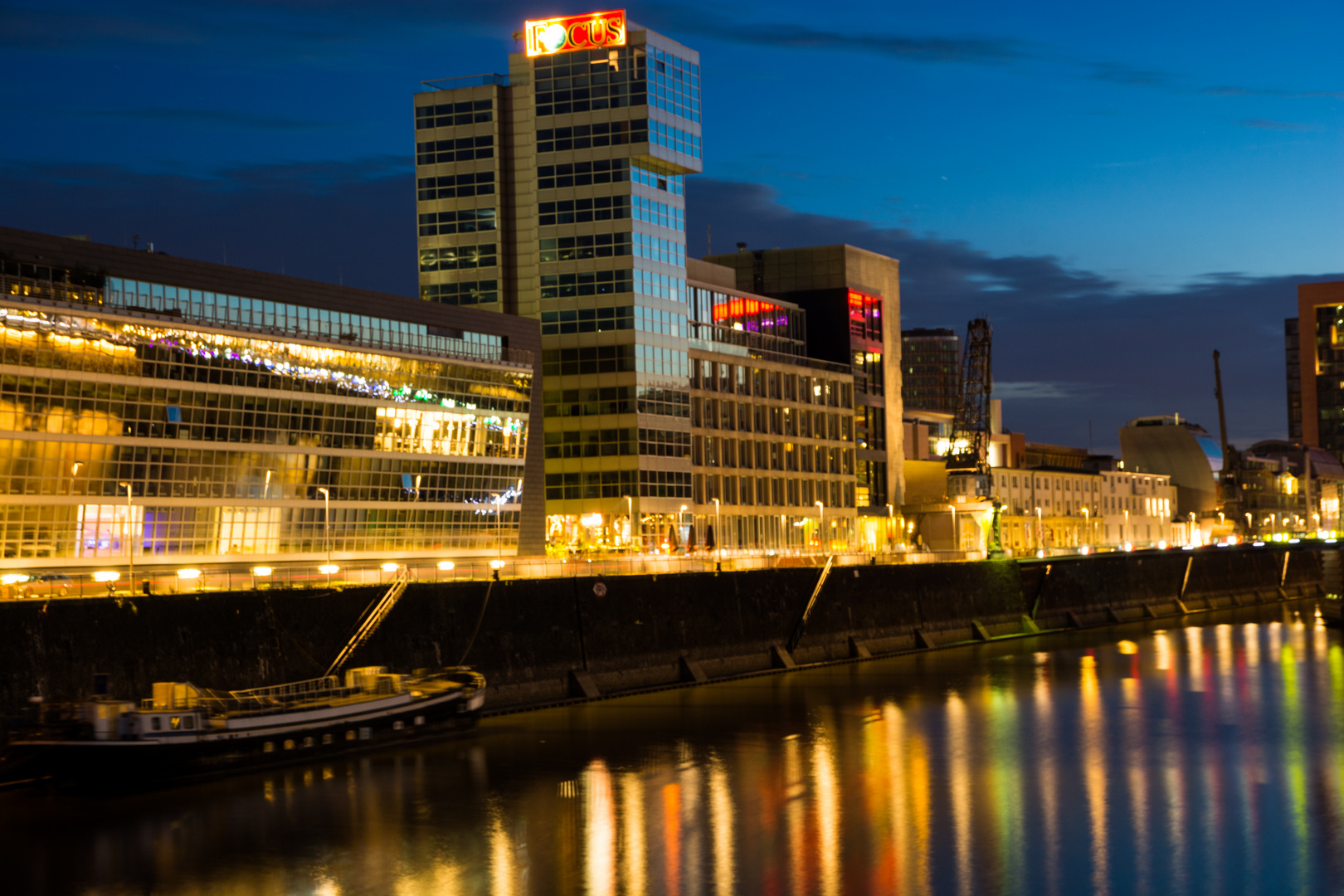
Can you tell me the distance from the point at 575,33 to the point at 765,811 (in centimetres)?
9631

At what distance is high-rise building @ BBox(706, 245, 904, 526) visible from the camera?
613ft

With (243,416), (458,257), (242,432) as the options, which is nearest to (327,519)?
(242,432)

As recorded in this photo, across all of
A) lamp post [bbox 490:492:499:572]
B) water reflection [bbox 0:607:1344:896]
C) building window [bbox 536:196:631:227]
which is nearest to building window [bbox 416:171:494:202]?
building window [bbox 536:196:631:227]

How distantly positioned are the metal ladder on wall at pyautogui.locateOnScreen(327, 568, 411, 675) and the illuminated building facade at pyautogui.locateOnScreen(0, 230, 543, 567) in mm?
19409

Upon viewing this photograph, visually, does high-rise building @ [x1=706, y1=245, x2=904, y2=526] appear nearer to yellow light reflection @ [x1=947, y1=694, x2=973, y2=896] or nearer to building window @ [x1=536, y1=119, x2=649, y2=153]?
building window @ [x1=536, y1=119, x2=649, y2=153]

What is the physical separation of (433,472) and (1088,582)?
79506 millimetres

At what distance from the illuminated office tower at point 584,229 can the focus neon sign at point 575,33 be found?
0.15 metres

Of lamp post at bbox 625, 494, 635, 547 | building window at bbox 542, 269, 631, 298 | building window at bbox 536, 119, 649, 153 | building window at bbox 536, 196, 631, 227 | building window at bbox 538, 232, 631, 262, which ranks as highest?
building window at bbox 536, 119, 649, 153

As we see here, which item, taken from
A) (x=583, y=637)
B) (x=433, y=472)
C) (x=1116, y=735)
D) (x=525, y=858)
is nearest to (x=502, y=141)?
(x=433, y=472)

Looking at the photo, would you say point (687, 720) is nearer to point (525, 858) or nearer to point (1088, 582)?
point (525, 858)

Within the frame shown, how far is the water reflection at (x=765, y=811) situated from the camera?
161 feet

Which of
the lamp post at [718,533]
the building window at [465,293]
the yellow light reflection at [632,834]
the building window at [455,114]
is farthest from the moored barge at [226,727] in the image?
the building window at [455,114]

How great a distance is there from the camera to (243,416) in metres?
103

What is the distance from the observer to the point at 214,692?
2645 inches
